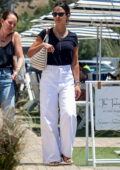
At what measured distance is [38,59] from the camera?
7129mm

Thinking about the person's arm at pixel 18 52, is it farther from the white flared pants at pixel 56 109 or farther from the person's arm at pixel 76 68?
the person's arm at pixel 76 68

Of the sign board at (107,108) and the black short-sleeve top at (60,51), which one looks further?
the sign board at (107,108)

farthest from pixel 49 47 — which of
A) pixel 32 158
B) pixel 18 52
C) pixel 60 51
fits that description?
pixel 32 158

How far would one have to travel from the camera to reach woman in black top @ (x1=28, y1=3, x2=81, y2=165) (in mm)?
7145

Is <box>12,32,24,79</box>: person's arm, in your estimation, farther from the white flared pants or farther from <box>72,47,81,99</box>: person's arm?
<box>72,47,81,99</box>: person's arm

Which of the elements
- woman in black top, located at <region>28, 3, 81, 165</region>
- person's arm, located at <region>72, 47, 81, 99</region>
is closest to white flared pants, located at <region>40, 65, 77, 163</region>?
woman in black top, located at <region>28, 3, 81, 165</region>

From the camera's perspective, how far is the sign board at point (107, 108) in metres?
7.79

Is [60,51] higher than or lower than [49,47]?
lower

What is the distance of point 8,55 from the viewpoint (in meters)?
7.36

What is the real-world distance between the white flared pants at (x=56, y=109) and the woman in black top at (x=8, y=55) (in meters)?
0.38

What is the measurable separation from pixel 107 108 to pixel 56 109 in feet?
2.94

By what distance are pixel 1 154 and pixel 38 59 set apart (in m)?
1.54

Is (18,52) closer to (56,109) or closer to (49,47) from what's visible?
(49,47)

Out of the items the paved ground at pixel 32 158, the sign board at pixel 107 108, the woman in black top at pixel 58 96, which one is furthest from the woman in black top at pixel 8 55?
the sign board at pixel 107 108
